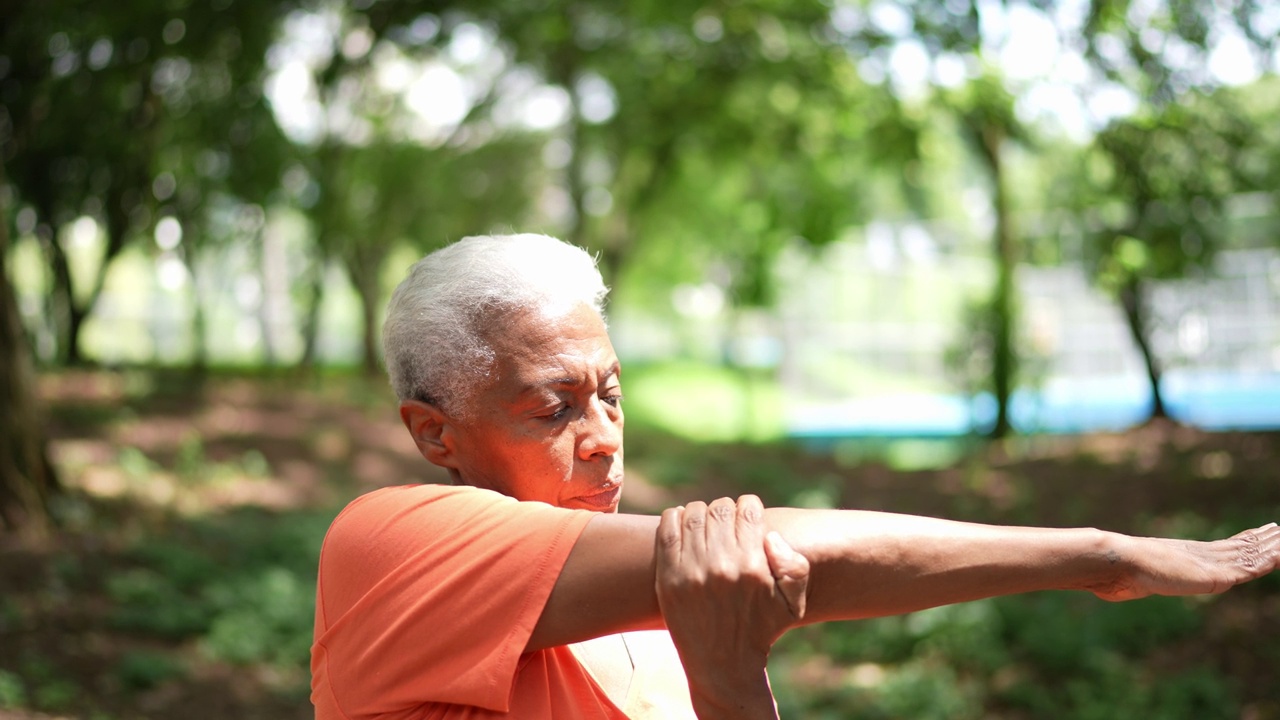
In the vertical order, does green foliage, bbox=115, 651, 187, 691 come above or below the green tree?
below

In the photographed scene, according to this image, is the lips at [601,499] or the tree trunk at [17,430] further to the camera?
the tree trunk at [17,430]

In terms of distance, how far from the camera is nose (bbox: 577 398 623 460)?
64.0 inches

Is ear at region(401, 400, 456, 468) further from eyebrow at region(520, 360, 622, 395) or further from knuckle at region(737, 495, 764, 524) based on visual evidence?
knuckle at region(737, 495, 764, 524)

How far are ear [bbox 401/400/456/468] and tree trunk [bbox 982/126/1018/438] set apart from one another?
13469 mm

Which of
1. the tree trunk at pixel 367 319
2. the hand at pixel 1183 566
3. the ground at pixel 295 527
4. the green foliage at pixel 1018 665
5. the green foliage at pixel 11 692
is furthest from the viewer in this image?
the tree trunk at pixel 367 319

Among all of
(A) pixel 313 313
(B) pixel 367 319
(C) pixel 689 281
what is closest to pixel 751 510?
(A) pixel 313 313

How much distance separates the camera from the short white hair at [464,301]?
61.8 inches

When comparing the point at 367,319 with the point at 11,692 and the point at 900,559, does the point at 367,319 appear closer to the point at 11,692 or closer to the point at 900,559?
the point at 11,692

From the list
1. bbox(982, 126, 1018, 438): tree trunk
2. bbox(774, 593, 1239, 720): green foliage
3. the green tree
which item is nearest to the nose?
bbox(774, 593, 1239, 720): green foliage

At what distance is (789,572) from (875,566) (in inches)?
4.0

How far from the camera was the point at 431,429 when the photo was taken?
1.66 m

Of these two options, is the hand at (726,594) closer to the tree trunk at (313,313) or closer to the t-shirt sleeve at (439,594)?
the t-shirt sleeve at (439,594)

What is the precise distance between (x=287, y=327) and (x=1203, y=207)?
27.2 m

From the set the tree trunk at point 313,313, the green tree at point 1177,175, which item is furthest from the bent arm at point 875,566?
the tree trunk at point 313,313
